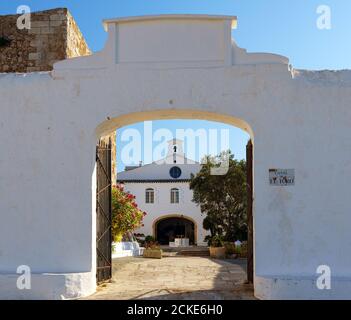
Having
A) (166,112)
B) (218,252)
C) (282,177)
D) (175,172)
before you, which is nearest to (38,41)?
(166,112)

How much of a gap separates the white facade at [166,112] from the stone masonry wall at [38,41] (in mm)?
4533

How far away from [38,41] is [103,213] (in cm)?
592

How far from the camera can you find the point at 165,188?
38938 mm

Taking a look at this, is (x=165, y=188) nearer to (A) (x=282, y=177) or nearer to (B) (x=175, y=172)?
(B) (x=175, y=172)

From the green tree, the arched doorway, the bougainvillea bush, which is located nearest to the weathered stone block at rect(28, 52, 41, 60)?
the bougainvillea bush

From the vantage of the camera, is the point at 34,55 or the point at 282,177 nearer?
the point at 282,177

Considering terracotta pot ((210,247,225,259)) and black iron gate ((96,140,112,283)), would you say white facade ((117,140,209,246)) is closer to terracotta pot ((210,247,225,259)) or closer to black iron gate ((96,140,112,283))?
terracotta pot ((210,247,225,259))

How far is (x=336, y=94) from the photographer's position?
26.2 feet

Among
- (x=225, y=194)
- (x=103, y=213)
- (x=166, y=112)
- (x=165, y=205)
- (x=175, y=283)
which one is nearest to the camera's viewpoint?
(x=166, y=112)

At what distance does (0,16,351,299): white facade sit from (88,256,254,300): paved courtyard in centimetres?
60

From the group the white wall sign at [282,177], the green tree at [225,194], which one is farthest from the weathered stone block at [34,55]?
the green tree at [225,194]

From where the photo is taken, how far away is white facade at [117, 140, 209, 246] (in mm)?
37031
